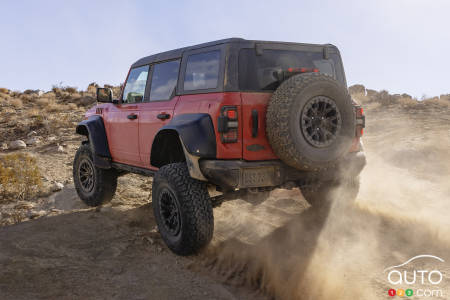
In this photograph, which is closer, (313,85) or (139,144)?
(313,85)

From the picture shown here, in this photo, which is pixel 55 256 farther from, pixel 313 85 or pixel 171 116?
pixel 313 85

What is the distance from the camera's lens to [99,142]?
5805 mm

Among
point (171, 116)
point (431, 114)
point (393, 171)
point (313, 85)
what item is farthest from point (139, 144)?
point (431, 114)

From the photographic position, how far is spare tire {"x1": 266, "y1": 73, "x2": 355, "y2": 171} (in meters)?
3.50

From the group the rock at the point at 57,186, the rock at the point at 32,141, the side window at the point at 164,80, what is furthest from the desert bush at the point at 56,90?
the side window at the point at 164,80

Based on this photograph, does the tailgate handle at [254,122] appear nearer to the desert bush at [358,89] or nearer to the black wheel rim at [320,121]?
the black wheel rim at [320,121]

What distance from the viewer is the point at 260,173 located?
3.72 metres

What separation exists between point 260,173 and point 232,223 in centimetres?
156

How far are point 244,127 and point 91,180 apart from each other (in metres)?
3.44

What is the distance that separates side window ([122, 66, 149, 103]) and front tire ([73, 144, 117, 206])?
3.98 feet

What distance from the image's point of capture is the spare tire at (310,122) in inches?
138

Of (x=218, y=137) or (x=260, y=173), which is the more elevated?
(x=218, y=137)

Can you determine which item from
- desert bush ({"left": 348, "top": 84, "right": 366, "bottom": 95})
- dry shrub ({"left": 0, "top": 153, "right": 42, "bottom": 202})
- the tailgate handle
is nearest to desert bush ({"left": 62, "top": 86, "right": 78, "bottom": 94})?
desert bush ({"left": 348, "top": 84, "right": 366, "bottom": 95})

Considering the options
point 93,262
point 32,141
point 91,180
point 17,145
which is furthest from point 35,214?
point 32,141
